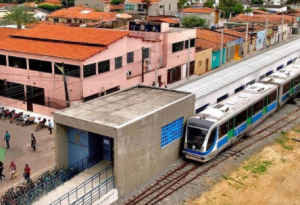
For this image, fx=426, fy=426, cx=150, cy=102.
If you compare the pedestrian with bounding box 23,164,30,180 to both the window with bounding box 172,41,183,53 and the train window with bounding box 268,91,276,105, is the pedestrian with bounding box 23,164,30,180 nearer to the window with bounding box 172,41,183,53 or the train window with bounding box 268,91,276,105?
the train window with bounding box 268,91,276,105

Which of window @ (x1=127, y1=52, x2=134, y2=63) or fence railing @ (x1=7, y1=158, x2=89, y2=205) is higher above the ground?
window @ (x1=127, y1=52, x2=134, y2=63)

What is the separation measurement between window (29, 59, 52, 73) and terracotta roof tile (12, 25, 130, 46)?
3600 millimetres

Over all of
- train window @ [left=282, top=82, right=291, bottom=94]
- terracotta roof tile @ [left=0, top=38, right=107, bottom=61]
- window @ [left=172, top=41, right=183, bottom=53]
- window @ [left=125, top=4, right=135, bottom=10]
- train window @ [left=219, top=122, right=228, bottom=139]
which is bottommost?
train window @ [left=219, top=122, right=228, bottom=139]

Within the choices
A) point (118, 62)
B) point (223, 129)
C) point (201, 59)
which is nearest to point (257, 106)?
point (223, 129)

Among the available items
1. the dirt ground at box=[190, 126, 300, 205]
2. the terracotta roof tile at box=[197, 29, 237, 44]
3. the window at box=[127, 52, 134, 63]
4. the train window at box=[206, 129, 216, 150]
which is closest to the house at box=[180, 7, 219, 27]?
the terracotta roof tile at box=[197, 29, 237, 44]

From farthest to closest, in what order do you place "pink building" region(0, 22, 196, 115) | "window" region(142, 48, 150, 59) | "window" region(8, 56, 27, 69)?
1. "window" region(142, 48, 150, 59)
2. "window" region(8, 56, 27, 69)
3. "pink building" region(0, 22, 196, 115)

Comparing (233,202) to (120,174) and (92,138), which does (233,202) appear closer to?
(120,174)

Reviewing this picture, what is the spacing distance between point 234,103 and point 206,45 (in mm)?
26130

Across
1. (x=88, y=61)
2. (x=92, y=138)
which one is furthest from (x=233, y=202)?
(x=88, y=61)

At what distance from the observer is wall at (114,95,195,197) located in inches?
851

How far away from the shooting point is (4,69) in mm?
39781

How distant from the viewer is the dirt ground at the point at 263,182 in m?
22.5

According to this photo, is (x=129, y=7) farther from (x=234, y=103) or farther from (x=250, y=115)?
(x=234, y=103)

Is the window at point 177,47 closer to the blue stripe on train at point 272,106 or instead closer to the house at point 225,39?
the house at point 225,39
